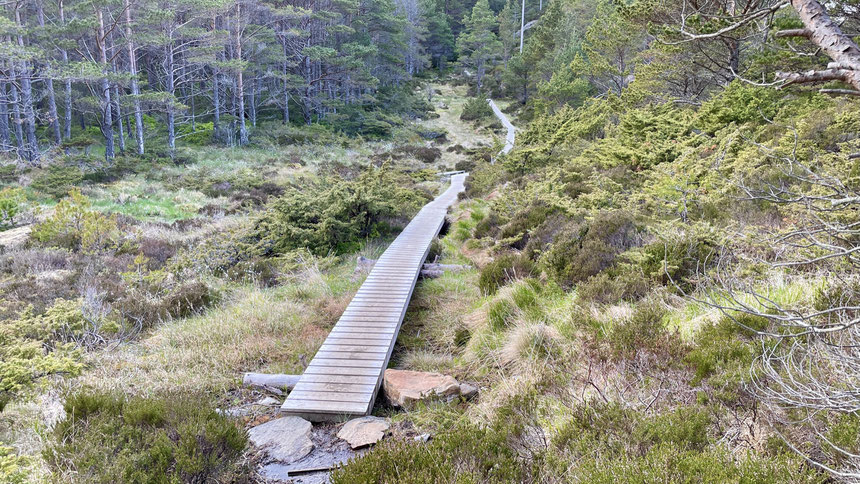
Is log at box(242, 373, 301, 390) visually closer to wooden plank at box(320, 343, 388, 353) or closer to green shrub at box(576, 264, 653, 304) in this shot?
wooden plank at box(320, 343, 388, 353)

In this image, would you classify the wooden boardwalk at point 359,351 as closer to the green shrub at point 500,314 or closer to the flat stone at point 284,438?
the flat stone at point 284,438

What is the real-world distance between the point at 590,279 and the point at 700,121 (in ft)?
27.1

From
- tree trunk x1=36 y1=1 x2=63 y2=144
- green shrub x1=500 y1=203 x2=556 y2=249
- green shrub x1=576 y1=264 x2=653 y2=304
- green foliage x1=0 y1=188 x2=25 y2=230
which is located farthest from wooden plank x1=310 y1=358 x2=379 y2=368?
tree trunk x1=36 y1=1 x2=63 y2=144

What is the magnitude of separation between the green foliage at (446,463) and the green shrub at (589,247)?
12.0 ft

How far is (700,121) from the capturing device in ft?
36.6

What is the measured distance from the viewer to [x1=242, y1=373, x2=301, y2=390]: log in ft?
16.4

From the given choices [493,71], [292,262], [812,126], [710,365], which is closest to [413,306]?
[292,262]

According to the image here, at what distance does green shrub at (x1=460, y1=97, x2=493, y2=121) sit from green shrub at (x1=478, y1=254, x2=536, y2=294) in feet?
120

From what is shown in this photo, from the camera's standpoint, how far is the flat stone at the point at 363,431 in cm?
384

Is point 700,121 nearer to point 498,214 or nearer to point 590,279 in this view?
point 498,214

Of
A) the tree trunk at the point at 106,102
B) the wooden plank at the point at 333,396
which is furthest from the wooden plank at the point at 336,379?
the tree trunk at the point at 106,102

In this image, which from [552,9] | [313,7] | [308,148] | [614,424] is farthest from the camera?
[552,9]

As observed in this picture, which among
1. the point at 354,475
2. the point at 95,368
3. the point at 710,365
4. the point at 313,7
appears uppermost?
the point at 313,7

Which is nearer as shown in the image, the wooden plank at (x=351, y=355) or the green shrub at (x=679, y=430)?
the green shrub at (x=679, y=430)
